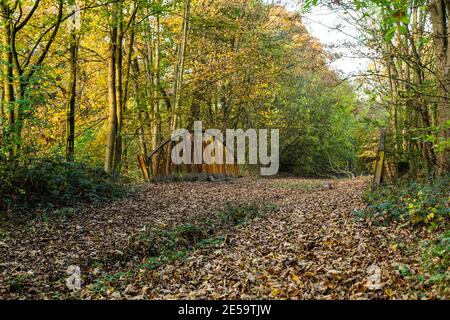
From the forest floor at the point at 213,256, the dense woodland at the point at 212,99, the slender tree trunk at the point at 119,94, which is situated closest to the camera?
the forest floor at the point at 213,256

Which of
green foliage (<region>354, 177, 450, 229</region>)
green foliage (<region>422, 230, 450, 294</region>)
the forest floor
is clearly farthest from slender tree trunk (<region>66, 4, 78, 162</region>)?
green foliage (<region>422, 230, 450, 294</region>)

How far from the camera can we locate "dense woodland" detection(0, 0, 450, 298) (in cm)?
747

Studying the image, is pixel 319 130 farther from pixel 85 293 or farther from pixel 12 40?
pixel 85 293

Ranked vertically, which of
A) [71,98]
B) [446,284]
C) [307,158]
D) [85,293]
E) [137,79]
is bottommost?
[85,293]

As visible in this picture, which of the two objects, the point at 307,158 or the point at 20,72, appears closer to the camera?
the point at 20,72

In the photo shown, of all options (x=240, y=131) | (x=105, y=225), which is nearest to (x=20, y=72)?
(x=105, y=225)

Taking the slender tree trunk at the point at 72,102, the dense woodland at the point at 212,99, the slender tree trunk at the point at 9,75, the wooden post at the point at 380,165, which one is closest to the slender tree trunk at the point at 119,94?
the dense woodland at the point at 212,99

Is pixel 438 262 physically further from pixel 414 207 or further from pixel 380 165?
pixel 380 165

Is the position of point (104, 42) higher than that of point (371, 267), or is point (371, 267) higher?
point (104, 42)

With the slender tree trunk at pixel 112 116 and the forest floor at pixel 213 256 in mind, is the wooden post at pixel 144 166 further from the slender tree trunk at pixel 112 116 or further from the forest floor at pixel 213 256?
the forest floor at pixel 213 256

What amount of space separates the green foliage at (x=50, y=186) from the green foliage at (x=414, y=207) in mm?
5576

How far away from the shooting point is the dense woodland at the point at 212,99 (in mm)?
7469

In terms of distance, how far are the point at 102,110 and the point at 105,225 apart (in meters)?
9.55

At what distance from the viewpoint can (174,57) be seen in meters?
16.9
